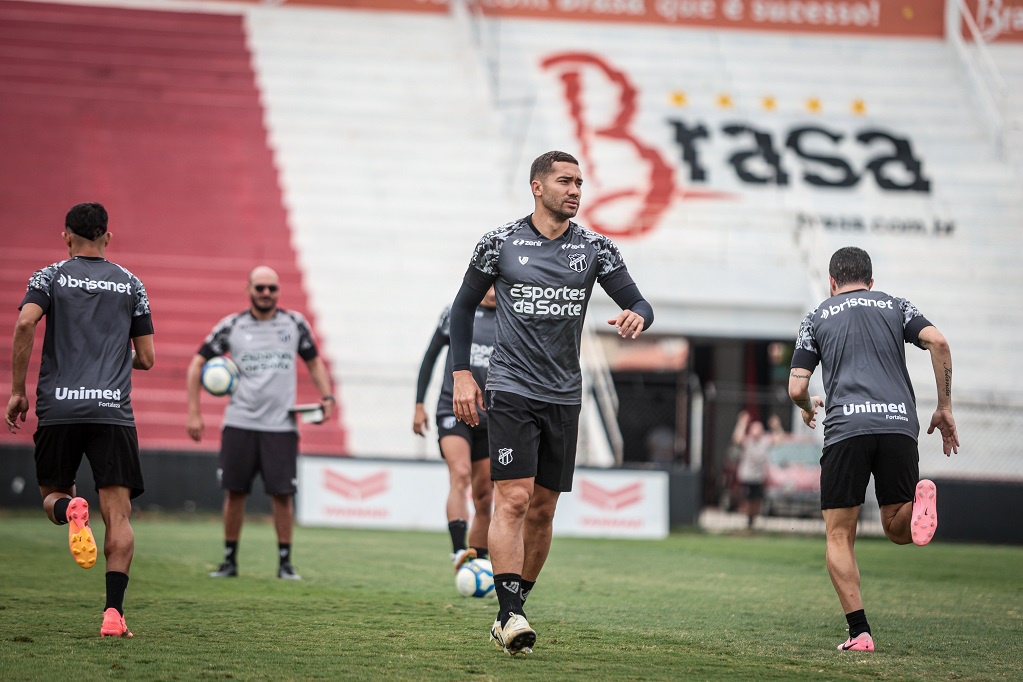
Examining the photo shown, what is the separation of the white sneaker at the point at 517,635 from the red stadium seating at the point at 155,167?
11.3 m

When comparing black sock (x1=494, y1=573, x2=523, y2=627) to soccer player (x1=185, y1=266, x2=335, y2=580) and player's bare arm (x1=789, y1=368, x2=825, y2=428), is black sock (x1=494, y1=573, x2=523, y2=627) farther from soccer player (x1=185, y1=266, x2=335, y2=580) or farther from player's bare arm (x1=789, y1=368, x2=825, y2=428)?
soccer player (x1=185, y1=266, x2=335, y2=580)

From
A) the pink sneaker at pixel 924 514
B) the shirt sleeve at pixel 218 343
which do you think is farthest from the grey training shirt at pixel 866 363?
the shirt sleeve at pixel 218 343

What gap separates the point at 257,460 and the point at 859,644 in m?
4.72

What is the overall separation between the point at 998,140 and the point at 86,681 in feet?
67.7

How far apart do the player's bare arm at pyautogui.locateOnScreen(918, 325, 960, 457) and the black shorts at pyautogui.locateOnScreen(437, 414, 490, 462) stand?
3.32 m

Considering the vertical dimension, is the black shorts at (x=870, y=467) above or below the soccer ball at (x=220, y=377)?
below

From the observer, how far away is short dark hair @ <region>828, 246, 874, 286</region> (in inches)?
261

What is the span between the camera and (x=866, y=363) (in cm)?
647

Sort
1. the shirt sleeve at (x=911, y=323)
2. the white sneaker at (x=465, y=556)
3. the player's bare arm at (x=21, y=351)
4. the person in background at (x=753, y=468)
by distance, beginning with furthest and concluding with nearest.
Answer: the person in background at (x=753, y=468) < the white sneaker at (x=465, y=556) < the shirt sleeve at (x=911, y=323) < the player's bare arm at (x=21, y=351)

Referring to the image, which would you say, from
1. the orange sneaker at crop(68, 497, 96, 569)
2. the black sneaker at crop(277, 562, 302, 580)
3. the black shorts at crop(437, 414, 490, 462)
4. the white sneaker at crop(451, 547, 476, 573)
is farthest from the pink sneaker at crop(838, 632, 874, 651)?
the black sneaker at crop(277, 562, 302, 580)

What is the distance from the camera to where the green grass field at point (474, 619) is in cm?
555

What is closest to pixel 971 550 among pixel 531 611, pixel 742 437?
pixel 742 437

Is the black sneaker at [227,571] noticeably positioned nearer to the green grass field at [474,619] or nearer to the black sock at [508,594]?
the green grass field at [474,619]

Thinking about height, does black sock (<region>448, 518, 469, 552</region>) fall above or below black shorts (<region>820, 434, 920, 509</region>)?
below
